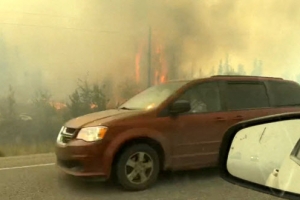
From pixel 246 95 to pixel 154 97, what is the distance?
126 cm

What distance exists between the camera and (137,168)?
172 inches

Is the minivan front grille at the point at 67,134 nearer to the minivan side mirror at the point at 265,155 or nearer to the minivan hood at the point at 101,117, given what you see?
the minivan hood at the point at 101,117

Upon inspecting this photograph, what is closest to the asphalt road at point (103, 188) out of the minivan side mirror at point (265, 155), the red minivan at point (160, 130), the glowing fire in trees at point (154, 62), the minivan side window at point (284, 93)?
the red minivan at point (160, 130)

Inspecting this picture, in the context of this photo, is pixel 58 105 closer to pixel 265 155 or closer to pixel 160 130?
pixel 160 130

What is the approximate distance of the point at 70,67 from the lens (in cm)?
1484

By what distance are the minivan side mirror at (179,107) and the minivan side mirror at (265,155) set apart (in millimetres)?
2520

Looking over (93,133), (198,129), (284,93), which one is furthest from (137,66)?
→ (93,133)

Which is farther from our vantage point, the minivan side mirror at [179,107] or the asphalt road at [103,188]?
the minivan side mirror at [179,107]

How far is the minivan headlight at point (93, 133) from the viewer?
4230 mm

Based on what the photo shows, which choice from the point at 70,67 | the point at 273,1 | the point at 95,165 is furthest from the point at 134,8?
the point at 95,165

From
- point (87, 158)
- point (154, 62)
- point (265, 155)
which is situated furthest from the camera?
point (154, 62)

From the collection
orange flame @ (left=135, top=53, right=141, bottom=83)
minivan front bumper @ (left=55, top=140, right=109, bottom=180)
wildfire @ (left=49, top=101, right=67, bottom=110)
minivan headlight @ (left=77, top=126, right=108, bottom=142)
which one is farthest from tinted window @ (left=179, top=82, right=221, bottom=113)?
orange flame @ (left=135, top=53, right=141, bottom=83)

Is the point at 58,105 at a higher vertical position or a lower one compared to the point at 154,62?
lower

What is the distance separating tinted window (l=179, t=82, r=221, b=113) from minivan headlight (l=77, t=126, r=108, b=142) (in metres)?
1.09
